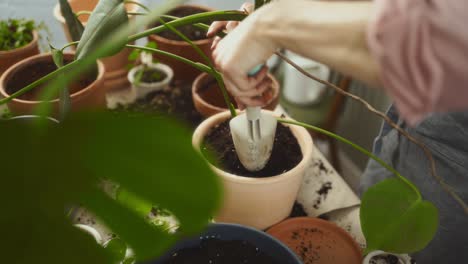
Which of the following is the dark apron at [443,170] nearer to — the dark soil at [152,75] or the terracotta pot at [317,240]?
the terracotta pot at [317,240]

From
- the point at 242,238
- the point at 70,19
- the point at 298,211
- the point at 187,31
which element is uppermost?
the point at 70,19

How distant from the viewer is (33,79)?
863 millimetres

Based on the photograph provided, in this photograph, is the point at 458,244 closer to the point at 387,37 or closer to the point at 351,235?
the point at 351,235

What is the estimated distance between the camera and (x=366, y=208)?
1.91 ft

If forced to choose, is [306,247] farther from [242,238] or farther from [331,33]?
[331,33]

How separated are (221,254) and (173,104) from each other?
479 mm

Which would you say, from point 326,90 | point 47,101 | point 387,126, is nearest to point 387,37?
point 47,101

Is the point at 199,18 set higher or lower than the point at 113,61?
higher

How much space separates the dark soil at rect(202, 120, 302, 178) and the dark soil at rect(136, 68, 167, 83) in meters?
0.34

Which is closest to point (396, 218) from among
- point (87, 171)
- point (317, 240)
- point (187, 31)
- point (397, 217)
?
point (397, 217)

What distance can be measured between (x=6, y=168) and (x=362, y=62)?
0.80ft

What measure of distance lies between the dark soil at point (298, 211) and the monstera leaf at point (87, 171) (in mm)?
544

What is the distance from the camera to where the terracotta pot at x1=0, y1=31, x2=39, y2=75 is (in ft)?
2.96

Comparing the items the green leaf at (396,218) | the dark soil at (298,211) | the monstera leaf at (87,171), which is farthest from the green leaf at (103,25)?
the dark soil at (298,211)
